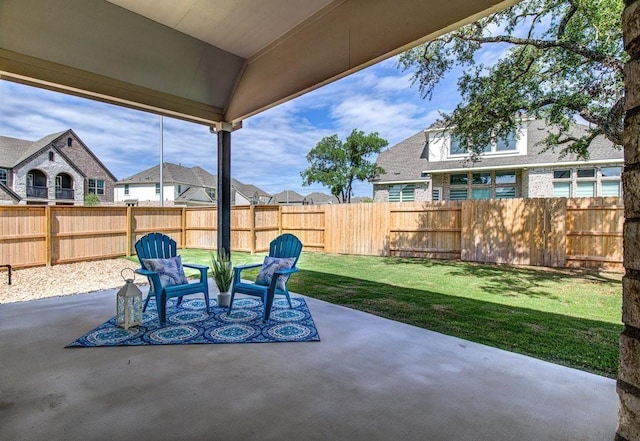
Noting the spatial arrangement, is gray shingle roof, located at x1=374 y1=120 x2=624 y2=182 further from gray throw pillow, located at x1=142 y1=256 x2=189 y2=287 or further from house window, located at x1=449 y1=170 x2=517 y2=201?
gray throw pillow, located at x1=142 y1=256 x2=189 y2=287

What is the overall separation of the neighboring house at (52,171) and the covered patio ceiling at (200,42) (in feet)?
44.7

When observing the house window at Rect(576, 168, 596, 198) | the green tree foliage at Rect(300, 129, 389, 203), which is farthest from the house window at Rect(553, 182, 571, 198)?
the green tree foliage at Rect(300, 129, 389, 203)

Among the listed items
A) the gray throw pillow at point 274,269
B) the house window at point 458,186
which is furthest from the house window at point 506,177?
the gray throw pillow at point 274,269

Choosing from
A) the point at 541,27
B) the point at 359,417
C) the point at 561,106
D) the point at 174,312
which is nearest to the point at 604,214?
the point at 561,106

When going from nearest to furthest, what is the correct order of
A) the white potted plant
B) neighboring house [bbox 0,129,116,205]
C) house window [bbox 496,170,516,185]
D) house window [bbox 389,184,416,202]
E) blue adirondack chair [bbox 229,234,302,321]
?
blue adirondack chair [bbox 229,234,302,321]
the white potted plant
house window [bbox 496,170,516,185]
house window [bbox 389,184,416,202]
neighboring house [bbox 0,129,116,205]

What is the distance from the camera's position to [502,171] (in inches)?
433

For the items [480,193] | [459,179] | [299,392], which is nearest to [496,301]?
[299,392]

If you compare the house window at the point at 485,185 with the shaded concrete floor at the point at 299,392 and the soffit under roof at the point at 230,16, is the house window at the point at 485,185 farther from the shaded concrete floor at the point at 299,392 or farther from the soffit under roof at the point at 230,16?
the shaded concrete floor at the point at 299,392

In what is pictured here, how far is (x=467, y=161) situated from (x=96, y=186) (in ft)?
64.0

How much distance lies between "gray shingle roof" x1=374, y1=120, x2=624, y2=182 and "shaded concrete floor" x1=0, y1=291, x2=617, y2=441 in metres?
7.72

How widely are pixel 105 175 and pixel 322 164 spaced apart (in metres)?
13.0

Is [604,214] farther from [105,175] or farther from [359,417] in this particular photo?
[105,175]

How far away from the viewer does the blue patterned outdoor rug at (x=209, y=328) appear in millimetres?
2852

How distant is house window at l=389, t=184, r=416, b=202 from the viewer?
1251 cm
